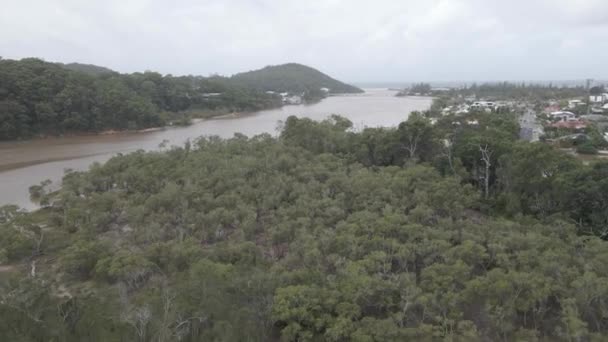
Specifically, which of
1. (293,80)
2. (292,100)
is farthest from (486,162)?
(293,80)

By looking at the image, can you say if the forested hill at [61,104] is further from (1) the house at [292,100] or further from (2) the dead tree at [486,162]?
(2) the dead tree at [486,162]

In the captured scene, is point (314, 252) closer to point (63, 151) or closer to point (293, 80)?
point (63, 151)

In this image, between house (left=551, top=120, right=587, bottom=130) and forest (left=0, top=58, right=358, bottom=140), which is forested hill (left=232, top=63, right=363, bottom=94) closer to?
forest (left=0, top=58, right=358, bottom=140)

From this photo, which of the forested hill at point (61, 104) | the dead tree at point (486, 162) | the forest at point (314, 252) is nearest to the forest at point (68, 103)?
the forested hill at point (61, 104)

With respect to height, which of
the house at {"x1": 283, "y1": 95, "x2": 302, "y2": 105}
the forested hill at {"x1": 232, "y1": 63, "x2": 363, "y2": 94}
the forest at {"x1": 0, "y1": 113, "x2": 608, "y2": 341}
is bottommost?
the forest at {"x1": 0, "y1": 113, "x2": 608, "y2": 341}

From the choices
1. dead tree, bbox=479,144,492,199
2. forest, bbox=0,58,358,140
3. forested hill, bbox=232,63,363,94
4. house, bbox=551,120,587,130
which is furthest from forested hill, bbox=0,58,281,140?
forested hill, bbox=232,63,363,94

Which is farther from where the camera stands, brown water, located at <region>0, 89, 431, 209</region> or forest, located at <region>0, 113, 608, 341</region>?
brown water, located at <region>0, 89, 431, 209</region>
